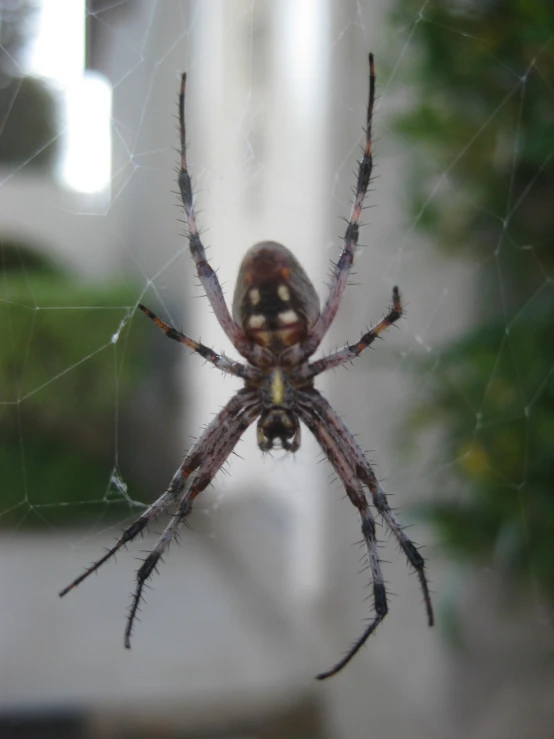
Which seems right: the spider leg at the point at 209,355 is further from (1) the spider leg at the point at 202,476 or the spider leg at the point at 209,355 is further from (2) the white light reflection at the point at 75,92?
(2) the white light reflection at the point at 75,92

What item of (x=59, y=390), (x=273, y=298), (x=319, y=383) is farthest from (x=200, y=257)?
(x=319, y=383)

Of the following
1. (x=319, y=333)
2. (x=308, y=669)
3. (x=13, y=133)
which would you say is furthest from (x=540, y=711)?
(x=13, y=133)

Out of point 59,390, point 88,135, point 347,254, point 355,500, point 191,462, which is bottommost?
point 355,500

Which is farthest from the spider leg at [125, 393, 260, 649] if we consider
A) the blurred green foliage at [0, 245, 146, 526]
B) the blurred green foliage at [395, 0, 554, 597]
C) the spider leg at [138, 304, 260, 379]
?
the blurred green foliage at [395, 0, 554, 597]

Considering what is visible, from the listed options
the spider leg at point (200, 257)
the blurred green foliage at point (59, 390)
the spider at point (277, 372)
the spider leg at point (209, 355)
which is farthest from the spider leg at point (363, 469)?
the blurred green foliage at point (59, 390)

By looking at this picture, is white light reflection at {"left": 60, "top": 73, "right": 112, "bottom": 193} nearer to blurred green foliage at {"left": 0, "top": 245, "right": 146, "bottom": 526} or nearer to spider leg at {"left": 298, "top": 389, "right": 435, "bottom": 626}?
blurred green foliage at {"left": 0, "top": 245, "right": 146, "bottom": 526}

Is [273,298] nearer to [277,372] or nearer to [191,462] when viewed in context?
[277,372]
